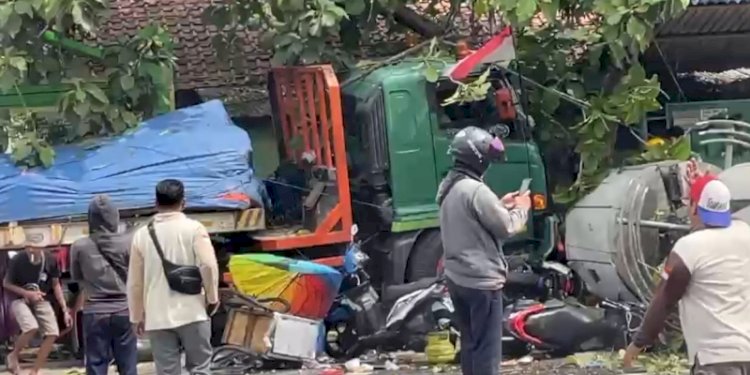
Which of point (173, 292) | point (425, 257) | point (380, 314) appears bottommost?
point (380, 314)

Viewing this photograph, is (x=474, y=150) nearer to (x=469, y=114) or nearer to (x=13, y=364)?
(x=469, y=114)

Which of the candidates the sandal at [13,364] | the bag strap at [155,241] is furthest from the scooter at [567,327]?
the sandal at [13,364]

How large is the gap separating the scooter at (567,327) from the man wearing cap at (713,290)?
4.76 metres

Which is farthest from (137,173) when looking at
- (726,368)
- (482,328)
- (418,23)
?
(726,368)

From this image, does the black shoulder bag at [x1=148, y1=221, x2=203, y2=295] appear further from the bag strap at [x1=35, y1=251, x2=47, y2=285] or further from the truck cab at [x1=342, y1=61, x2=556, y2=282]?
the truck cab at [x1=342, y1=61, x2=556, y2=282]

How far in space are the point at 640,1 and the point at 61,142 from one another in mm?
5733

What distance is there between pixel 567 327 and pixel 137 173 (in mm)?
4141

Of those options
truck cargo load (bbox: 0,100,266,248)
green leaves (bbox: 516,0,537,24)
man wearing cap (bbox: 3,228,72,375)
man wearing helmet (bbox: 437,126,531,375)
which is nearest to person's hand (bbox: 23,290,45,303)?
man wearing cap (bbox: 3,228,72,375)

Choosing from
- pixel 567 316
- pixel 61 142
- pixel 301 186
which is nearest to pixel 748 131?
pixel 567 316

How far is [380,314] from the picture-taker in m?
11.4

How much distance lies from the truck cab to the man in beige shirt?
434 cm

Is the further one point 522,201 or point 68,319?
point 68,319

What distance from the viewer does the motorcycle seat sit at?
11.4 meters

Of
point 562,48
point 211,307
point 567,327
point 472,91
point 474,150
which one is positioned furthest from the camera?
point 562,48
